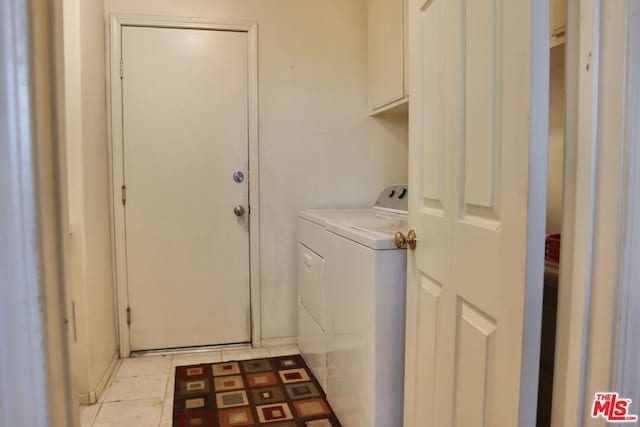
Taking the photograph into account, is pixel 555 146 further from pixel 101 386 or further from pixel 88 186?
pixel 101 386

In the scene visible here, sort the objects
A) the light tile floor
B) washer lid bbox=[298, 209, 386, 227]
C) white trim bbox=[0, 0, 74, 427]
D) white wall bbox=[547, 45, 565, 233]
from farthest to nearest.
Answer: washer lid bbox=[298, 209, 386, 227] < the light tile floor < white wall bbox=[547, 45, 565, 233] < white trim bbox=[0, 0, 74, 427]

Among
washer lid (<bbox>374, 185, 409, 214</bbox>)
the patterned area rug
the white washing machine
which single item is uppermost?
Answer: washer lid (<bbox>374, 185, 409, 214</bbox>)

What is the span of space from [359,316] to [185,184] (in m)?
1.55

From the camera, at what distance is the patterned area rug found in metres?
2.01

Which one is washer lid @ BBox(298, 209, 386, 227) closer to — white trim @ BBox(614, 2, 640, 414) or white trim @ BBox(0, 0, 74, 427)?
white trim @ BBox(614, 2, 640, 414)

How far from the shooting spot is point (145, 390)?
228cm

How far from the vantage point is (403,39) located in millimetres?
2332

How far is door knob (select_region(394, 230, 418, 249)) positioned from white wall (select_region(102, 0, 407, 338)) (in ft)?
4.91

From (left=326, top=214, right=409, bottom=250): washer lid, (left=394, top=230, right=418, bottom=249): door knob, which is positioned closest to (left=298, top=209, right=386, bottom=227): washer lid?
(left=326, top=214, right=409, bottom=250): washer lid

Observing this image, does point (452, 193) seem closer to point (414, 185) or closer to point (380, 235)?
point (414, 185)

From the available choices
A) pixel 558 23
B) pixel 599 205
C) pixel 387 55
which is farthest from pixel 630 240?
pixel 387 55

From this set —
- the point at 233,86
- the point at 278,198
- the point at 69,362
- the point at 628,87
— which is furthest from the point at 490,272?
the point at 233,86

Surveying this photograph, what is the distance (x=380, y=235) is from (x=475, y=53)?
2.32 ft

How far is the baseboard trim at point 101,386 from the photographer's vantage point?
212 centimetres
